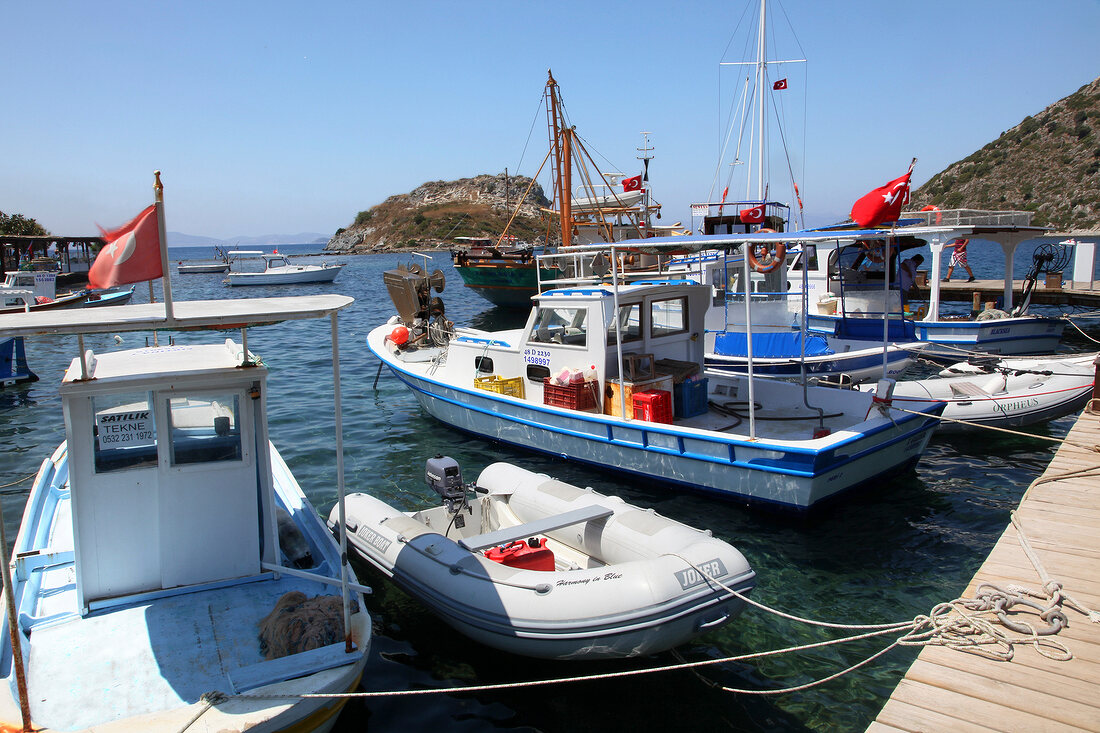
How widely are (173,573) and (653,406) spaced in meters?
6.12

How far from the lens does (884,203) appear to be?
836cm

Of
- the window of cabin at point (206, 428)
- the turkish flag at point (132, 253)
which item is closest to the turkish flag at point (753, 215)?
the window of cabin at point (206, 428)

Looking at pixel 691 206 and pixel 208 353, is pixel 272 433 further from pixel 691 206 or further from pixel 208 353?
pixel 691 206

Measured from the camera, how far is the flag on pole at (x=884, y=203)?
27.4 feet

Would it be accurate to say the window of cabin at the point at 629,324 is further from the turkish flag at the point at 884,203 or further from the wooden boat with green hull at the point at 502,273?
the wooden boat with green hull at the point at 502,273

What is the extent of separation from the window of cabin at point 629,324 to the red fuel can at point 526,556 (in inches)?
155

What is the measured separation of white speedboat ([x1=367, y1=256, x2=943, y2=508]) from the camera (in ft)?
27.5

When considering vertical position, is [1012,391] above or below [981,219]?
below

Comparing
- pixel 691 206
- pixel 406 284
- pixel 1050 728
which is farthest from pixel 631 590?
pixel 691 206

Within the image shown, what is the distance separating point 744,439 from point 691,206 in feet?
39.6

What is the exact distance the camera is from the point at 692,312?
1062 centimetres

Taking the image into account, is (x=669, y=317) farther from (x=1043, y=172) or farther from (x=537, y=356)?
(x=1043, y=172)

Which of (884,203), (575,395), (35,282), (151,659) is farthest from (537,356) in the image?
A: (35,282)

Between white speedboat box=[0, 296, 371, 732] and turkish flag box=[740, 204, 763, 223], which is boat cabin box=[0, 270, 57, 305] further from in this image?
white speedboat box=[0, 296, 371, 732]
